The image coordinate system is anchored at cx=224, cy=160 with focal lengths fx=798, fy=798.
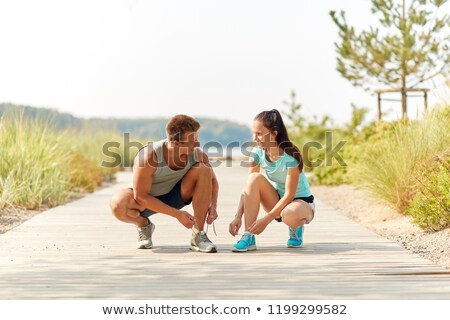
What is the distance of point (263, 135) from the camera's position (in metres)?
5.75

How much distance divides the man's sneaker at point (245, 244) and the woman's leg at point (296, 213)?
0.29 m

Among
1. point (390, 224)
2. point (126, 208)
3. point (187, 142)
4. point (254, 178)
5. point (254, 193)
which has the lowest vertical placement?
point (390, 224)

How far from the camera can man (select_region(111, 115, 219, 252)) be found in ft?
18.2

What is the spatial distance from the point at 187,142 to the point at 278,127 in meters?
0.68

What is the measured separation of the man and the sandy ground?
1.65 metres

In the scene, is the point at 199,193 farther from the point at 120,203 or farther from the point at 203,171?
the point at 120,203

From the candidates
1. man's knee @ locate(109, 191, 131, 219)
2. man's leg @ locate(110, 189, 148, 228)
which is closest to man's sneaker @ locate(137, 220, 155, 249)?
man's leg @ locate(110, 189, 148, 228)

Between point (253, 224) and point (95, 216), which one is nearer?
point (253, 224)

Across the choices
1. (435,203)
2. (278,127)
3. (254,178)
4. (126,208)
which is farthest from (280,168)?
(435,203)

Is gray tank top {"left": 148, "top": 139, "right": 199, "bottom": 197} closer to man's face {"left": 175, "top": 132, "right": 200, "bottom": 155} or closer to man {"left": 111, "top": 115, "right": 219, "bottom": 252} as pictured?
man {"left": 111, "top": 115, "right": 219, "bottom": 252}

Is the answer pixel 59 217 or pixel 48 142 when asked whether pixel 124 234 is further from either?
pixel 48 142

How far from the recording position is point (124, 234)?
24.0 feet

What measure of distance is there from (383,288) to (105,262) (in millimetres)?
1998
